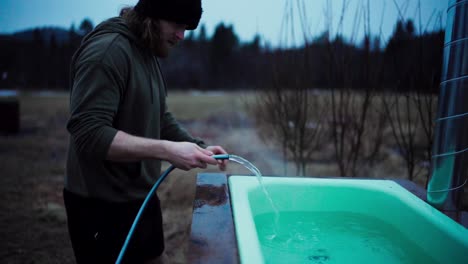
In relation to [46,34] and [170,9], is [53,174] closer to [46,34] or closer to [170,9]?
[46,34]

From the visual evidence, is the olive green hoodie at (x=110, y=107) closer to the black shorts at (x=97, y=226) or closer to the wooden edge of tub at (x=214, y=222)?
the black shorts at (x=97, y=226)

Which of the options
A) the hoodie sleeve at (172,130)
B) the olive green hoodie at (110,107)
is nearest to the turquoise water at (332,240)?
the hoodie sleeve at (172,130)

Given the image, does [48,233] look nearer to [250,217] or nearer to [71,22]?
[250,217]

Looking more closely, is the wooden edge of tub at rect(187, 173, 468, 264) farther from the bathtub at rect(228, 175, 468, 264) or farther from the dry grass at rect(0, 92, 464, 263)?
the dry grass at rect(0, 92, 464, 263)

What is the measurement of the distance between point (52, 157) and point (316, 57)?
4.12 m

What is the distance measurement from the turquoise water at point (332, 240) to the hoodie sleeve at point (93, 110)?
946mm

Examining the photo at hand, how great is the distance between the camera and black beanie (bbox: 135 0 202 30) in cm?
117

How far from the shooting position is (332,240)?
67.6 inches

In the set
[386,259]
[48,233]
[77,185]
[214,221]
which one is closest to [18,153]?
[48,233]

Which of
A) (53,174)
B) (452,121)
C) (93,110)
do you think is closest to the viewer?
(93,110)

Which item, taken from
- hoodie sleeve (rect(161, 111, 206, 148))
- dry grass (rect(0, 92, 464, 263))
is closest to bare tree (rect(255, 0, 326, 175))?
dry grass (rect(0, 92, 464, 263))

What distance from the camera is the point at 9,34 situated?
192 inches

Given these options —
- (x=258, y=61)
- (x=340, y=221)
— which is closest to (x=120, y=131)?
(x=340, y=221)

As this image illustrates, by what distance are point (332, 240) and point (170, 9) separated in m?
1.42
